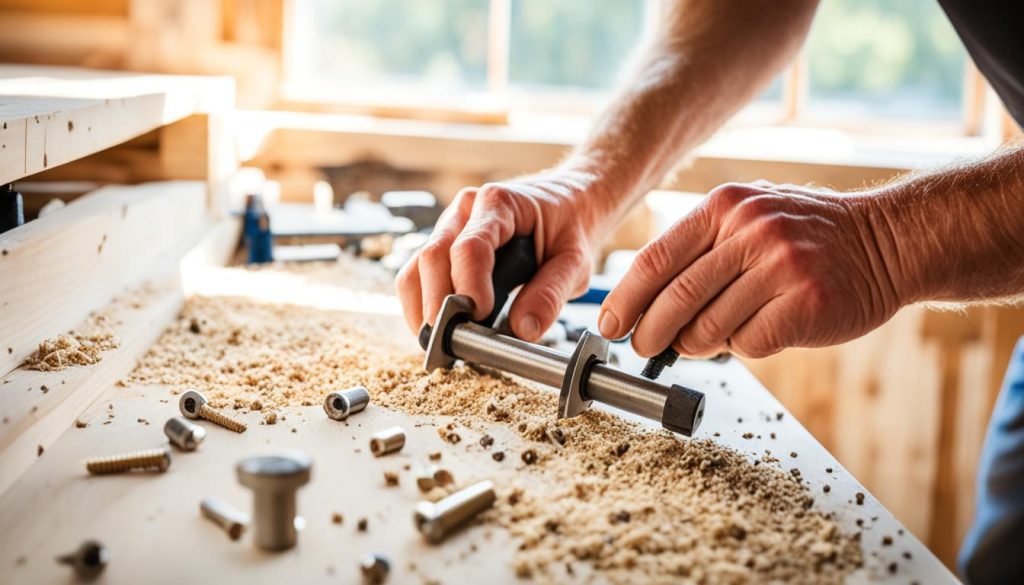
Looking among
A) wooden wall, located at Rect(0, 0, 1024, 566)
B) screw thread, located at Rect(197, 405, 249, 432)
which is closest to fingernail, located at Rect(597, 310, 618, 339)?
screw thread, located at Rect(197, 405, 249, 432)

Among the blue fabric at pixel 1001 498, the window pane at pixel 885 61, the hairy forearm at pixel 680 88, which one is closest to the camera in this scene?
the blue fabric at pixel 1001 498

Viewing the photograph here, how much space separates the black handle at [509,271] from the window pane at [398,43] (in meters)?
2.06

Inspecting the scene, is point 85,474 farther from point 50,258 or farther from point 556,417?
point 556,417

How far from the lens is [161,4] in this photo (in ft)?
8.30

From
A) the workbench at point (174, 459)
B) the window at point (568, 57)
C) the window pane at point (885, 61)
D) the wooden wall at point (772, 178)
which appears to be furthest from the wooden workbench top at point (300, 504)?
the window pane at point (885, 61)

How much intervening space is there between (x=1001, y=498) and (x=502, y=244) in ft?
3.26

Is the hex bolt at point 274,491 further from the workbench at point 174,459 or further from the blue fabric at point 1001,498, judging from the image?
the blue fabric at point 1001,498

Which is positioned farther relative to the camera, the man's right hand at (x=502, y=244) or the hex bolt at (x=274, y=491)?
the man's right hand at (x=502, y=244)

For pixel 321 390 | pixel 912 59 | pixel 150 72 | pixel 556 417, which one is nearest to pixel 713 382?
pixel 556 417

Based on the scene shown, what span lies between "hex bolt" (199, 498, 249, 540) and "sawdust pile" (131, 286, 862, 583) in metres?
0.24

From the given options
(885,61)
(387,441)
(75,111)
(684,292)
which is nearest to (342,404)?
(387,441)

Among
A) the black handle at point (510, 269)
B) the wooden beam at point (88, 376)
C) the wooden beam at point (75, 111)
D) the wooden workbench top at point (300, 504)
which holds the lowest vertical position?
the wooden workbench top at point (300, 504)

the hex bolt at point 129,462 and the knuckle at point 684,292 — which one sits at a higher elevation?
the knuckle at point 684,292

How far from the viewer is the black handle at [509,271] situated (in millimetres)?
1228
